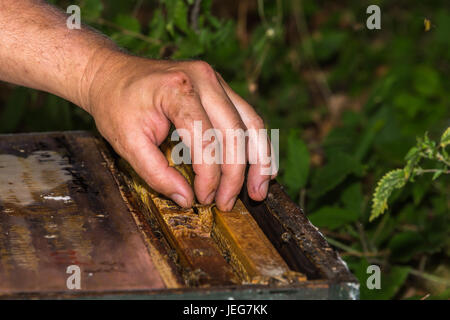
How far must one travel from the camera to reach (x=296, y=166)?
7.03 ft

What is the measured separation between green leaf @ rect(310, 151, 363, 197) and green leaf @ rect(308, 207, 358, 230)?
60 millimetres

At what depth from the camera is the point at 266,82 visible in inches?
148

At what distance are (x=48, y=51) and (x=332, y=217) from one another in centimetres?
103

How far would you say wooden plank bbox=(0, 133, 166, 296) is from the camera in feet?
3.64

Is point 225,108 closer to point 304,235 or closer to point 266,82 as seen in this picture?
point 304,235

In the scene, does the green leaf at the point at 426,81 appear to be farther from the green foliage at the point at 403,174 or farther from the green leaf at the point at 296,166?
the green foliage at the point at 403,174

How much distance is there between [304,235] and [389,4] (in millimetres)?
3268

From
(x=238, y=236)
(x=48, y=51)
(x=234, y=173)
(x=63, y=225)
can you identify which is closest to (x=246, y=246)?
(x=238, y=236)

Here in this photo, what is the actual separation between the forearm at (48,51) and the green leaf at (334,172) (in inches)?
35.3

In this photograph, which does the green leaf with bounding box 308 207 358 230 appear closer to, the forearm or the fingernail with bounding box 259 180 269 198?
the fingernail with bounding box 259 180 269 198

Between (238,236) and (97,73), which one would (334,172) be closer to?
(238,236)

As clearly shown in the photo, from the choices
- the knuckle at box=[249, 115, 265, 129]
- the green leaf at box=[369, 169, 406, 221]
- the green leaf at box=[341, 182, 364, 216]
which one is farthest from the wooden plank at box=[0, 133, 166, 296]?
the green leaf at box=[341, 182, 364, 216]
